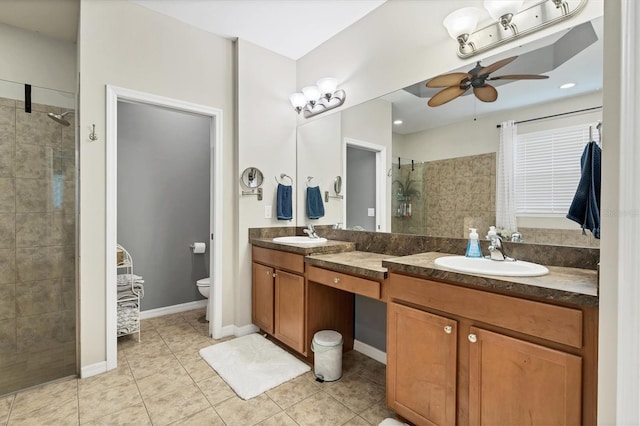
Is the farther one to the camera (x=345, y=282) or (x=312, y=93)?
(x=312, y=93)

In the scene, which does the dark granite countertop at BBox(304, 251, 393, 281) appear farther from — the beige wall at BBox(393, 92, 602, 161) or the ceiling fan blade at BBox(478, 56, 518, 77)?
the ceiling fan blade at BBox(478, 56, 518, 77)

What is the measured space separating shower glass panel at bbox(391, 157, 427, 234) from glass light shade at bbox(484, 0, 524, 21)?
2.95 feet

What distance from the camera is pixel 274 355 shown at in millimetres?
2398

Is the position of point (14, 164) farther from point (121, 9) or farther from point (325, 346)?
point (325, 346)

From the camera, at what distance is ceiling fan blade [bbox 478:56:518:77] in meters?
1.66

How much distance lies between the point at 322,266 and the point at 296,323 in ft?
1.85

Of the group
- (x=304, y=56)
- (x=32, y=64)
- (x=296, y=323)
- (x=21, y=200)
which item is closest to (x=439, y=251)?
(x=296, y=323)

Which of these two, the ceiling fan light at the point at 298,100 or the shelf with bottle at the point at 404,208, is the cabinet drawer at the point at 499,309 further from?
the ceiling fan light at the point at 298,100

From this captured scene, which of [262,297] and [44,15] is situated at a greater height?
[44,15]

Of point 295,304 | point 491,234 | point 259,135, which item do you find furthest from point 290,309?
point 259,135

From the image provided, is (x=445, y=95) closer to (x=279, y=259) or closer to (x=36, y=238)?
(x=279, y=259)

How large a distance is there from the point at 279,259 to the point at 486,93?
183cm

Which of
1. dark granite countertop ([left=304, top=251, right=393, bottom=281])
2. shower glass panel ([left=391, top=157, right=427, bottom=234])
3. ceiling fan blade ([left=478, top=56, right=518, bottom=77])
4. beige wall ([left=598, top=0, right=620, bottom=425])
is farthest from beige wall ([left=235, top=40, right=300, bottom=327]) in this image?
beige wall ([left=598, top=0, right=620, bottom=425])

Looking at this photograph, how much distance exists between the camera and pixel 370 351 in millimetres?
2416
